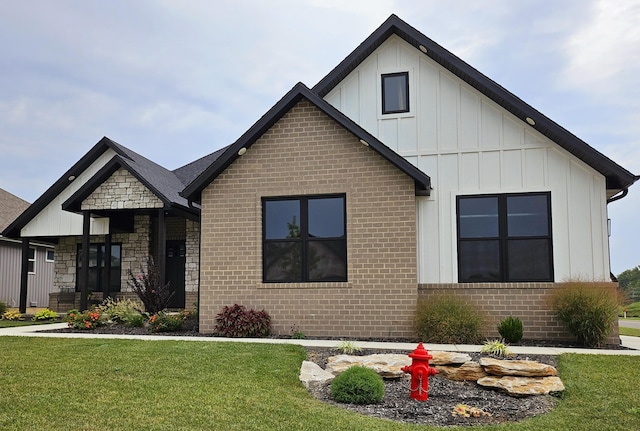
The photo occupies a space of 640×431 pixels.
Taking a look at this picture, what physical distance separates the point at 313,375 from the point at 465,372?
2.18 metres

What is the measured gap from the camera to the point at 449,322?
10.8 meters

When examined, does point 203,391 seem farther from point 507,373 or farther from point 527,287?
point 527,287

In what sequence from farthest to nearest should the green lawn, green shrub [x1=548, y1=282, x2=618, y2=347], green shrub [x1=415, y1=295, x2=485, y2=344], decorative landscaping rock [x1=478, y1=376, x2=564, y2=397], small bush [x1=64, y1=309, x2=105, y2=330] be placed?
small bush [x1=64, y1=309, x2=105, y2=330] < green shrub [x1=415, y1=295, x2=485, y2=344] < green shrub [x1=548, y1=282, x2=618, y2=347] < decorative landscaping rock [x1=478, y1=376, x2=564, y2=397] < the green lawn

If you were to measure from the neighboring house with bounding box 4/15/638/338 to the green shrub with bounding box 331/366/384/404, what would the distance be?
466cm

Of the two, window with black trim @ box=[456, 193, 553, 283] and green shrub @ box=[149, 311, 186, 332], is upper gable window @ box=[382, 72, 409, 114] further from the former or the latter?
green shrub @ box=[149, 311, 186, 332]

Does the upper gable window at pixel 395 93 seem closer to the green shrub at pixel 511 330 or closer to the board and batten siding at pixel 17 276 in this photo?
the green shrub at pixel 511 330

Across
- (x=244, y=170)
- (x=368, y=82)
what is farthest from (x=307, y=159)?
(x=368, y=82)

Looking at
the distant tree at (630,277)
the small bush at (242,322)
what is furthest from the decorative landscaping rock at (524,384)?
the distant tree at (630,277)

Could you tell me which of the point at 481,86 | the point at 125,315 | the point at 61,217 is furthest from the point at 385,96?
the point at 61,217

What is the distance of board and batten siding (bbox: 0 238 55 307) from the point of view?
976 inches

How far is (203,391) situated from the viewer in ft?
22.4

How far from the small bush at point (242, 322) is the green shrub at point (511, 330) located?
4.65 meters

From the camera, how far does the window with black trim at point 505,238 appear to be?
38.8 feet

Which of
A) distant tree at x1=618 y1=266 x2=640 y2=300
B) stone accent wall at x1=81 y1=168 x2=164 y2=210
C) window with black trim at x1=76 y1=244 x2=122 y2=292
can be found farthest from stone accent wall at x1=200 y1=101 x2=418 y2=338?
distant tree at x1=618 y1=266 x2=640 y2=300
